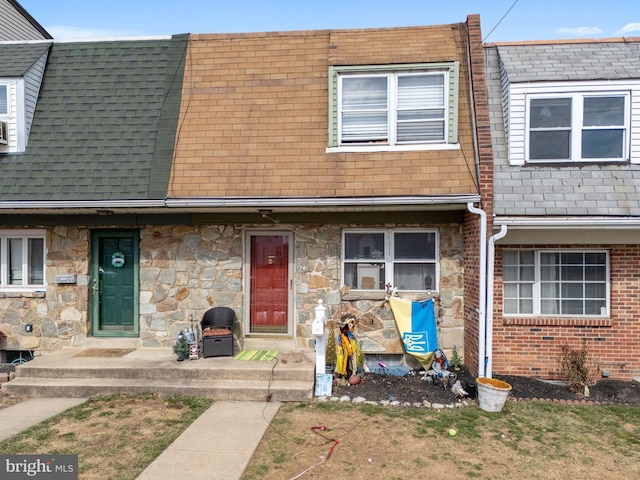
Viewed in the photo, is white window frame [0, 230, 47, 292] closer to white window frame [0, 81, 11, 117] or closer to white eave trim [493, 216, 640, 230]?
white window frame [0, 81, 11, 117]

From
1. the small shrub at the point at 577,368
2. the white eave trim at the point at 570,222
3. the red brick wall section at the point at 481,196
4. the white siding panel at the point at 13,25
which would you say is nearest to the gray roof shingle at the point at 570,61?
the red brick wall section at the point at 481,196

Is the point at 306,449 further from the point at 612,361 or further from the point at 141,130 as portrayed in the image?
the point at 141,130

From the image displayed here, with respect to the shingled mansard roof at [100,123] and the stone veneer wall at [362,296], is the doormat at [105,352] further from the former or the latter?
the stone veneer wall at [362,296]

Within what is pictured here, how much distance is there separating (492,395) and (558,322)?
85.8 inches

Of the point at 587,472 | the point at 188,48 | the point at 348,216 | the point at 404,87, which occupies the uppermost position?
the point at 188,48

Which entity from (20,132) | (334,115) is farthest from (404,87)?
(20,132)

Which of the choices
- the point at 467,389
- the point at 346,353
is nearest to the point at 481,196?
the point at 467,389

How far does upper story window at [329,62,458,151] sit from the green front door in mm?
4231

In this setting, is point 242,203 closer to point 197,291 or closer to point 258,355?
point 197,291

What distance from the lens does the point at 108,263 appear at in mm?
8719

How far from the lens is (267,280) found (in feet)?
28.6

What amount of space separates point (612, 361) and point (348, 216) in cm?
495

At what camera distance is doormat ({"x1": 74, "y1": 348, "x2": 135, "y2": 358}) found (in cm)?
798

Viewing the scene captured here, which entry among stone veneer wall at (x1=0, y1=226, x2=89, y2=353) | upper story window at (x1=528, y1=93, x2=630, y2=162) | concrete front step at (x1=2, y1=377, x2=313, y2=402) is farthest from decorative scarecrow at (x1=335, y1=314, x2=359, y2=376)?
stone veneer wall at (x1=0, y1=226, x2=89, y2=353)
